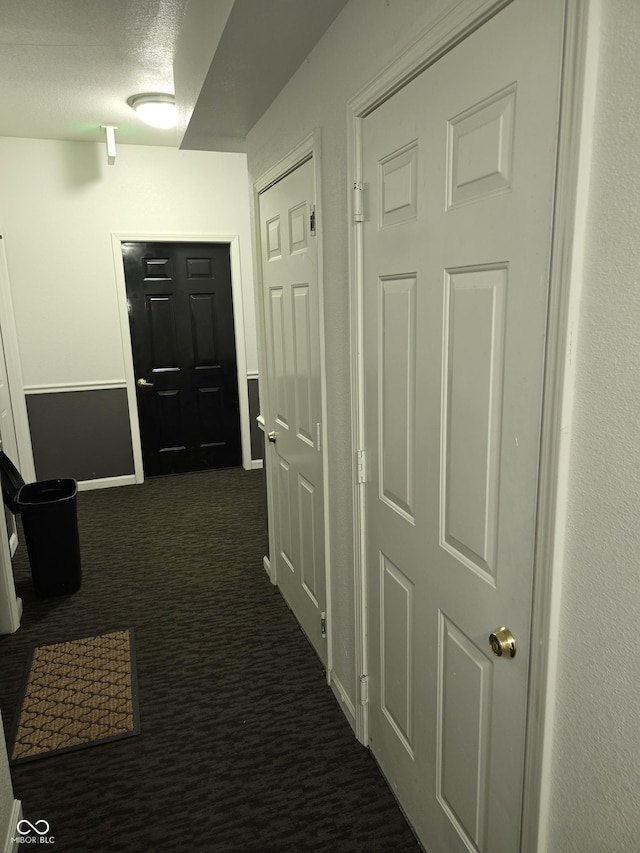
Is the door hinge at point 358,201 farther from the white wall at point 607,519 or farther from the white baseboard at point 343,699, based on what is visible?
the white baseboard at point 343,699

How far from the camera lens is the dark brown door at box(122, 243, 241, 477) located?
4762mm

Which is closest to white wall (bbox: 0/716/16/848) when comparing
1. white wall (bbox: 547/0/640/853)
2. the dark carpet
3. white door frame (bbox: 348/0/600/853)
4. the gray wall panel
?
the dark carpet

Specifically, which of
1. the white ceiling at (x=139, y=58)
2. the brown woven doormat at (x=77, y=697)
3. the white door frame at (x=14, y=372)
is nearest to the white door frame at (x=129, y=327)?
the white door frame at (x=14, y=372)

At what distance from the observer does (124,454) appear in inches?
192

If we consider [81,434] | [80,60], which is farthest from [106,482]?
[80,60]

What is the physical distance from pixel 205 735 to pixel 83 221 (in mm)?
3835

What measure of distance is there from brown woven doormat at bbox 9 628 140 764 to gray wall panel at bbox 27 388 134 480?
230cm

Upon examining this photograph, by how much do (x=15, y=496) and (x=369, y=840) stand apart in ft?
8.11

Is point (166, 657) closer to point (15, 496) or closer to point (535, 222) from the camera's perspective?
point (15, 496)

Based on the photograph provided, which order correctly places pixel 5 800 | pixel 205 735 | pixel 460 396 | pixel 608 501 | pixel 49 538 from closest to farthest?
pixel 608 501 < pixel 460 396 < pixel 5 800 < pixel 205 735 < pixel 49 538

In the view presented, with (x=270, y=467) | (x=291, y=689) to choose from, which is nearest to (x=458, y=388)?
(x=291, y=689)

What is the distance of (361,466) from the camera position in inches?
71.2

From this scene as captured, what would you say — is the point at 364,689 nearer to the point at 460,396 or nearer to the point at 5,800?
the point at 5,800

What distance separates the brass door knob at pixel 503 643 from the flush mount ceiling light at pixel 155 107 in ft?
11.4
